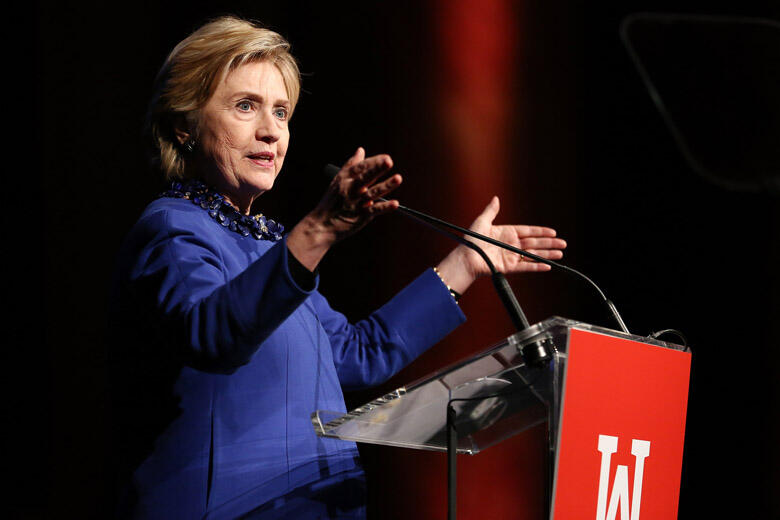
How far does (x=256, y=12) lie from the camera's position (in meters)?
2.41

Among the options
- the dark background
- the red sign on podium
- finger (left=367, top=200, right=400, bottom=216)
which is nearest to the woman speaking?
finger (left=367, top=200, right=400, bottom=216)

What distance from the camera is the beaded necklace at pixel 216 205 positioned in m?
1.34

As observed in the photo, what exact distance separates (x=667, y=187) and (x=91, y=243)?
1.66 meters

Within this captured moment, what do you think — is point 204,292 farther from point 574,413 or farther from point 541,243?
point 541,243

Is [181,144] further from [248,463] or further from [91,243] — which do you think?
[91,243]

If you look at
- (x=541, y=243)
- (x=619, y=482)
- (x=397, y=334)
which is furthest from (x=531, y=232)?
(x=619, y=482)

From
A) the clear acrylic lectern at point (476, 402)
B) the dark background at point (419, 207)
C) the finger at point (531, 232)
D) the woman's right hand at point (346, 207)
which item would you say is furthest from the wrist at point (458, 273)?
the dark background at point (419, 207)

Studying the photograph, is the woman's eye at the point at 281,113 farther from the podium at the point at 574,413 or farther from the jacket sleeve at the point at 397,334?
the podium at the point at 574,413

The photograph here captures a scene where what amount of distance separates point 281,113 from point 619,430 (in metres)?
0.92

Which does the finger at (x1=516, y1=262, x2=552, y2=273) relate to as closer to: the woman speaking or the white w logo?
the woman speaking

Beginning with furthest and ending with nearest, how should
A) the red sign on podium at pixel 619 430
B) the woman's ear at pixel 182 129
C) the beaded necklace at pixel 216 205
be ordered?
the woman's ear at pixel 182 129
the beaded necklace at pixel 216 205
the red sign on podium at pixel 619 430

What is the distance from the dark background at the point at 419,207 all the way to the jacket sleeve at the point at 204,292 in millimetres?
1005

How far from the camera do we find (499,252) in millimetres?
1550

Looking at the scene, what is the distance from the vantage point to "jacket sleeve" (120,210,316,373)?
1001mm
